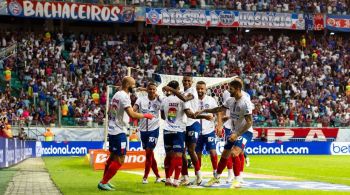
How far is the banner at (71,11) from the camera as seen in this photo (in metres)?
50.3

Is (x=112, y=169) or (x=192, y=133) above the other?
(x=192, y=133)

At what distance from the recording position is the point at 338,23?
198 feet

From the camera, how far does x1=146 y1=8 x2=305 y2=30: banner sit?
54.8 m

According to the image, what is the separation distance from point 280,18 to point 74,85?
67.7 feet

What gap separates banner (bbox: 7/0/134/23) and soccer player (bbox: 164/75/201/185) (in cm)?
3586

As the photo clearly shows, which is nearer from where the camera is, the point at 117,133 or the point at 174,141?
the point at 117,133

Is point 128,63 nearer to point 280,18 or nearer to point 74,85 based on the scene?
point 74,85

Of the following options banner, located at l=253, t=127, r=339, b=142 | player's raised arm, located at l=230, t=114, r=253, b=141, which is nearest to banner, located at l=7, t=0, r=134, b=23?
banner, located at l=253, t=127, r=339, b=142

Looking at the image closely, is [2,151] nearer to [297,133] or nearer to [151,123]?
[151,123]

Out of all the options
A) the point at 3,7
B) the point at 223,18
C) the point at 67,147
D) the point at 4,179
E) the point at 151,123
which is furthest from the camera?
the point at 223,18

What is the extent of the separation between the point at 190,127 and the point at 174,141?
1.09m

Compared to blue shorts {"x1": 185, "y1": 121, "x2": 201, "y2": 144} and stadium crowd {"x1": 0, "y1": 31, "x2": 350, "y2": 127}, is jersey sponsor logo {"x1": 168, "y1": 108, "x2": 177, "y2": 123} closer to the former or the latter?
blue shorts {"x1": 185, "y1": 121, "x2": 201, "y2": 144}

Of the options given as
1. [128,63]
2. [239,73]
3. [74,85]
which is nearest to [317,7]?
[239,73]

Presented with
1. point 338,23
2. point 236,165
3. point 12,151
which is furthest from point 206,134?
point 338,23
